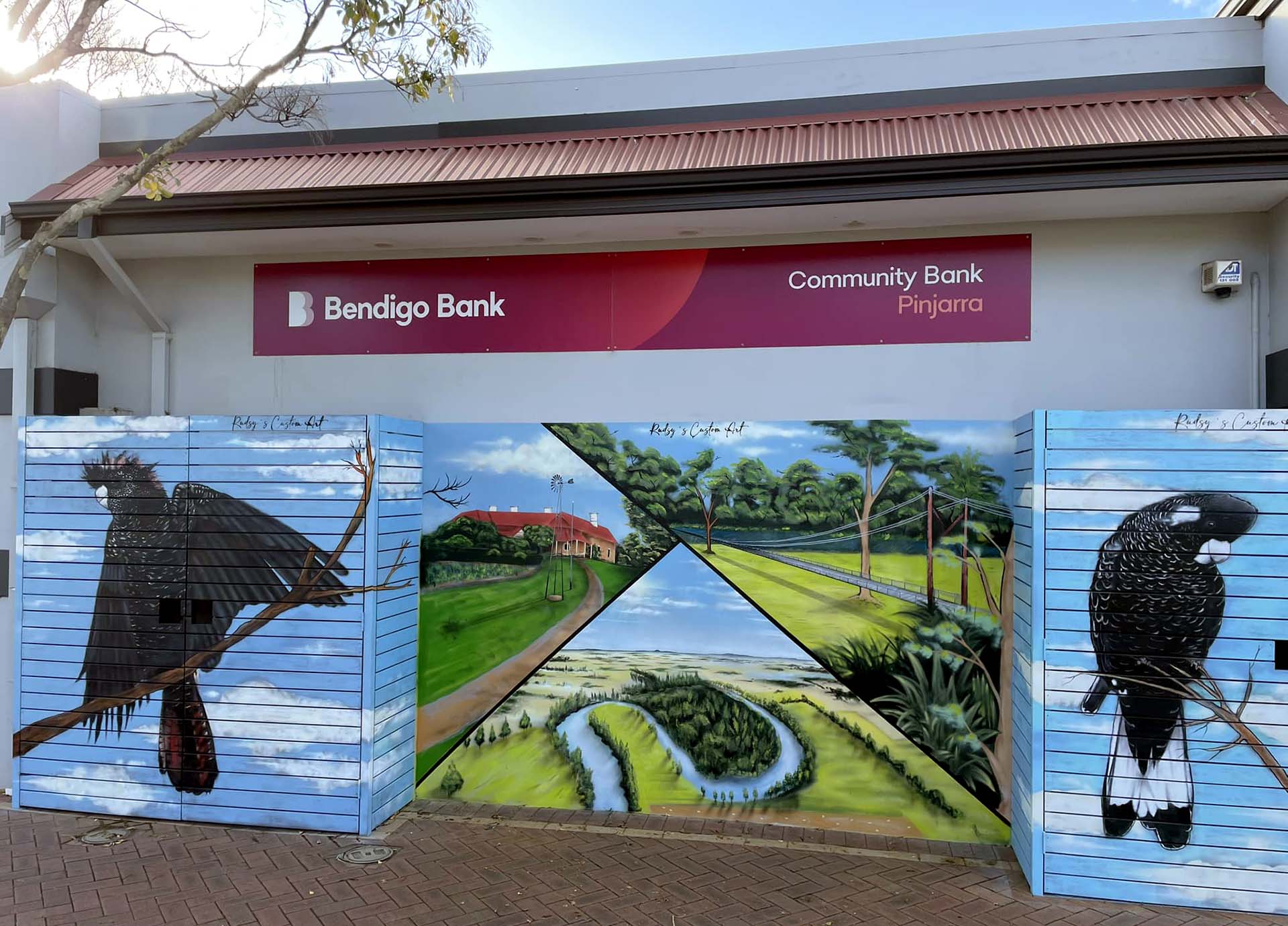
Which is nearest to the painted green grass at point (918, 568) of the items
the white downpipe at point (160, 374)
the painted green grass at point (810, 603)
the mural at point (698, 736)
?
the painted green grass at point (810, 603)

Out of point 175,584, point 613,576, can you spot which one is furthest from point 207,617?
point 613,576

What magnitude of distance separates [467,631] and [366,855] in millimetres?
1570

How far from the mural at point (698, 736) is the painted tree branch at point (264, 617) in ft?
4.52

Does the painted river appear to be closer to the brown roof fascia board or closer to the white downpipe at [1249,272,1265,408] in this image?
the white downpipe at [1249,272,1265,408]

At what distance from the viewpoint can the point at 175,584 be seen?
6.02 m

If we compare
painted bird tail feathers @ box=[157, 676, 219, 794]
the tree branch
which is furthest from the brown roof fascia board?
painted bird tail feathers @ box=[157, 676, 219, 794]

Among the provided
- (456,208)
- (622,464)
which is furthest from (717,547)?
(456,208)

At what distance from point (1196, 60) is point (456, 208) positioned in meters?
4.86

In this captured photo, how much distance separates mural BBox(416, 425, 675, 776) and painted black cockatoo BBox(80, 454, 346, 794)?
3.01ft

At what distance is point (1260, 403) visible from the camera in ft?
18.1

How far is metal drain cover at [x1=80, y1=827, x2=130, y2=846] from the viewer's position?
563 centimetres

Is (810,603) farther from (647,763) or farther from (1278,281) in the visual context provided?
(1278,281)

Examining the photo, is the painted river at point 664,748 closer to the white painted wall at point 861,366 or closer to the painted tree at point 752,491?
the painted tree at point 752,491

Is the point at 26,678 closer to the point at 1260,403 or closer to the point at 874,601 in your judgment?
the point at 874,601
